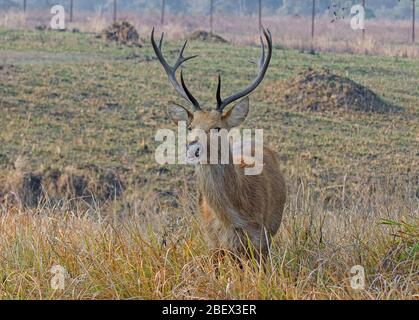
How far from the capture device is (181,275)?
5820 millimetres

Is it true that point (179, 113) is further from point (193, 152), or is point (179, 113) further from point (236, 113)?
point (193, 152)

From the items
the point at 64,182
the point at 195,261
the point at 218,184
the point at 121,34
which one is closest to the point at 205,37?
the point at 121,34

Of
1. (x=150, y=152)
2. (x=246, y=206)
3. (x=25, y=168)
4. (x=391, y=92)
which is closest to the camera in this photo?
(x=246, y=206)

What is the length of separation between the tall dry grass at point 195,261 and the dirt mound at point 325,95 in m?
9.03

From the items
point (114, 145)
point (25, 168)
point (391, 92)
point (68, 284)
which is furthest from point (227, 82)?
point (68, 284)

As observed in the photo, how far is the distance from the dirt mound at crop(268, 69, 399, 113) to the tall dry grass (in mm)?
9034

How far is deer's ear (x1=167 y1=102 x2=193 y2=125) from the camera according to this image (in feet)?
20.0

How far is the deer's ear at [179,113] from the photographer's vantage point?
6090 mm

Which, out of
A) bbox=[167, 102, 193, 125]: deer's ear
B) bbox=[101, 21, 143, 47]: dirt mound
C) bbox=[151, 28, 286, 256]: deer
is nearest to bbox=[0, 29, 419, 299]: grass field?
bbox=[151, 28, 286, 256]: deer

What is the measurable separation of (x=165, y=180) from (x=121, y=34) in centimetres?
1324

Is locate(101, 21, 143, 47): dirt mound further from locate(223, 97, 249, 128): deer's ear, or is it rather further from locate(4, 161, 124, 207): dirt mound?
locate(223, 97, 249, 128): deer's ear

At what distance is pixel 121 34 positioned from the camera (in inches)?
978

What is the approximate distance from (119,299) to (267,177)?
1761 mm
